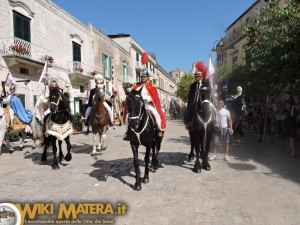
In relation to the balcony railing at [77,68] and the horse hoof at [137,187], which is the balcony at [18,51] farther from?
the horse hoof at [137,187]

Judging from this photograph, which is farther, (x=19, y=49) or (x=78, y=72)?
(x=78, y=72)

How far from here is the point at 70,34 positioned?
81.2 feet

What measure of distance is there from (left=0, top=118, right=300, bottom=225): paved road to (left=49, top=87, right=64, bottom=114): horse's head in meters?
1.55

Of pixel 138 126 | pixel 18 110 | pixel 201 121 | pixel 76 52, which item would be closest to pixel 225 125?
pixel 201 121

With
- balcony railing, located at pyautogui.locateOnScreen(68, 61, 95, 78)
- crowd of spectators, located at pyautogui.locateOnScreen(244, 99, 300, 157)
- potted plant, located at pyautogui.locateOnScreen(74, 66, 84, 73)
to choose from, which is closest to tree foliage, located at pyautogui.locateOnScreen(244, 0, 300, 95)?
crowd of spectators, located at pyautogui.locateOnScreen(244, 99, 300, 157)

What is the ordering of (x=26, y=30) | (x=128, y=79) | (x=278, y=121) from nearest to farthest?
(x=278, y=121), (x=26, y=30), (x=128, y=79)

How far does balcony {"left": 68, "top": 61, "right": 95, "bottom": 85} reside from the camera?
24.4 metres

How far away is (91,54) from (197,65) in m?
22.7

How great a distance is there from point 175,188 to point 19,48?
1470 centimetres

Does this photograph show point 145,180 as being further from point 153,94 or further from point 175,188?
point 153,94

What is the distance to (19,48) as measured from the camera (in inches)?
685

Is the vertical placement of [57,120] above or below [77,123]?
above

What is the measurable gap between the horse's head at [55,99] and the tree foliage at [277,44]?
624cm

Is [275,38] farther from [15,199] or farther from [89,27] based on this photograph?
[89,27]
